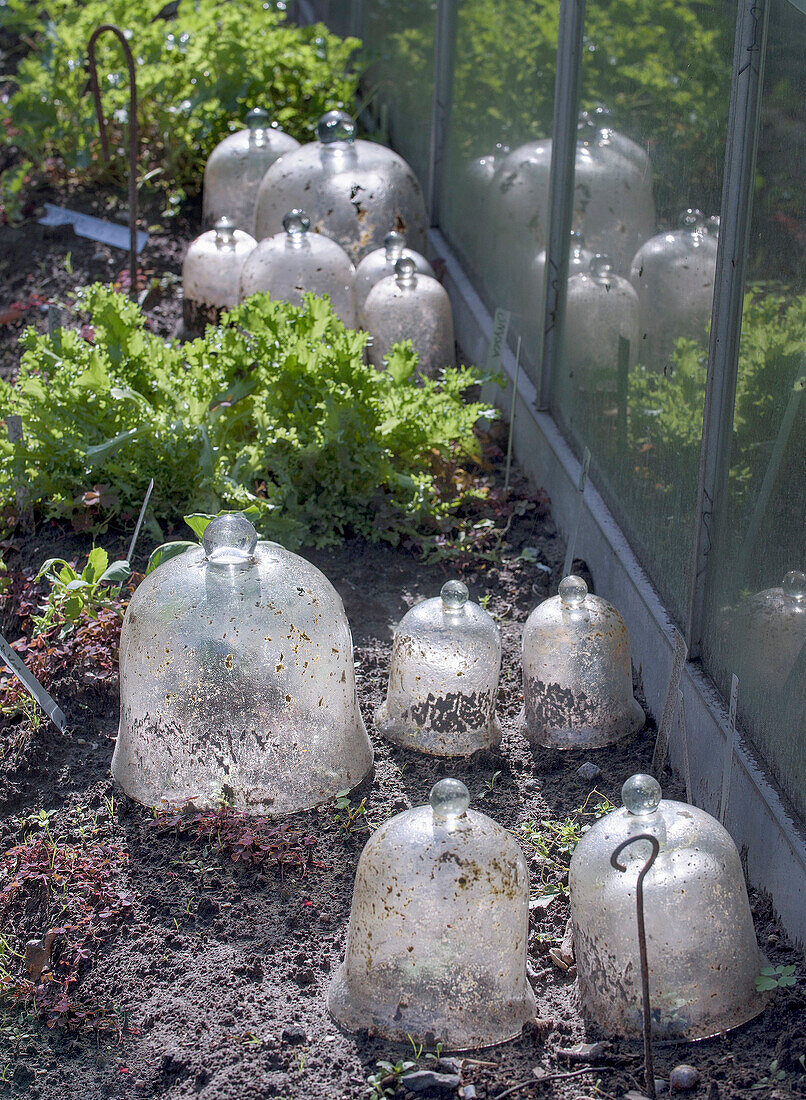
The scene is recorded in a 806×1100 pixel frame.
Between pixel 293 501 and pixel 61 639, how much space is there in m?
1.01

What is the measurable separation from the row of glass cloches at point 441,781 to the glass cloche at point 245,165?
155 inches

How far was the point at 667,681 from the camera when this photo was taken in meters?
3.43

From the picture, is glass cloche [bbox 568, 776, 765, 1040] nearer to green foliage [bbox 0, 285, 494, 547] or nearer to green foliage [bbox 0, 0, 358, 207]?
green foliage [bbox 0, 285, 494, 547]

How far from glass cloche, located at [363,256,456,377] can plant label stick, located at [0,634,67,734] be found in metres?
2.39

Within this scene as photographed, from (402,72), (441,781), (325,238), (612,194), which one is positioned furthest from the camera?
(402,72)

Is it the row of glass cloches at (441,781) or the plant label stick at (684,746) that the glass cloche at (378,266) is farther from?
the plant label stick at (684,746)

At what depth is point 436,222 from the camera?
7121 millimetres

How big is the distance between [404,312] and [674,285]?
2014 mm

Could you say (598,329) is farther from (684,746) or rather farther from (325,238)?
(684,746)

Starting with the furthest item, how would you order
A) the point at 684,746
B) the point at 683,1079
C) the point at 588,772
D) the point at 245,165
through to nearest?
the point at 245,165
the point at 588,772
the point at 684,746
the point at 683,1079

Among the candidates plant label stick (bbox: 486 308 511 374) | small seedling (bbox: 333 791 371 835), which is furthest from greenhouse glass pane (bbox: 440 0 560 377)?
small seedling (bbox: 333 791 371 835)

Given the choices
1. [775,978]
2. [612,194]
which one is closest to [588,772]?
[775,978]

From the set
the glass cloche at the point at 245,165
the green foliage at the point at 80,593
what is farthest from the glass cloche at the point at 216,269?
the green foliage at the point at 80,593

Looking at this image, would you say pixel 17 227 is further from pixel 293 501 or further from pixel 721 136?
pixel 721 136
